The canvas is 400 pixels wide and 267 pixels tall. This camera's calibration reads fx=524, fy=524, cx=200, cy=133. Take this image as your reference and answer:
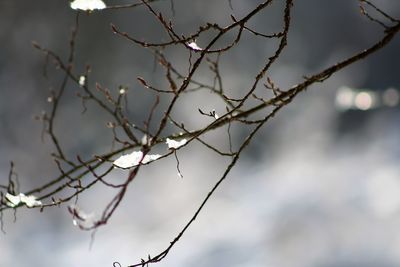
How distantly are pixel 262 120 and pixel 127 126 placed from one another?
3.32 ft

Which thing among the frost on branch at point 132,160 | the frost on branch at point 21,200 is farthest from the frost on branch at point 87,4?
the frost on branch at point 21,200

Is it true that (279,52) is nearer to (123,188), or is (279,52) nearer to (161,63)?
(161,63)

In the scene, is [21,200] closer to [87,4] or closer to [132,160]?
[132,160]

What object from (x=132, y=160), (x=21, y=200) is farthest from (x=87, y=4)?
(x=21, y=200)

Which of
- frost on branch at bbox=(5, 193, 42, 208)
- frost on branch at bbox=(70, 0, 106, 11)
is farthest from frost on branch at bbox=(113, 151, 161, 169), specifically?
frost on branch at bbox=(70, 0, 106, 11)

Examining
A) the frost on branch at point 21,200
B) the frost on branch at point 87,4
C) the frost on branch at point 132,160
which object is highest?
the frost on branch at point 87,4

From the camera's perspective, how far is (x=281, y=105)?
378cm

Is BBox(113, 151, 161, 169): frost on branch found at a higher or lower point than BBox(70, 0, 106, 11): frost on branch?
lower

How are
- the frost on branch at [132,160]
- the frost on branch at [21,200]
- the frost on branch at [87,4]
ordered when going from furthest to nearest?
the frost on branch at [21,200] → the frost on branch at [87,4] → the frost on branch at [132,160]

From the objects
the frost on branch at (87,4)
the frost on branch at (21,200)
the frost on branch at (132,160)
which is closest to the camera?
the frost on branch at (132,160)

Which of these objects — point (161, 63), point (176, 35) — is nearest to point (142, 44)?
point (176, 35)

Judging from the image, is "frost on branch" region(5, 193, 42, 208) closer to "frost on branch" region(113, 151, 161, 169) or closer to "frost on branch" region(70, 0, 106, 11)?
"frost on branch" region(113, 151, 161, 169)

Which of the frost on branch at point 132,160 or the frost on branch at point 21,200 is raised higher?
the frost on branch at point 21,200

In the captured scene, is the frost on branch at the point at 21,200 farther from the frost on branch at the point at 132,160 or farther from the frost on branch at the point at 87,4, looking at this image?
the frost on branch at the point at 87,4
